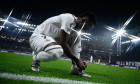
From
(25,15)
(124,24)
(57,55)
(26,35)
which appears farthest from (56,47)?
(26,35)

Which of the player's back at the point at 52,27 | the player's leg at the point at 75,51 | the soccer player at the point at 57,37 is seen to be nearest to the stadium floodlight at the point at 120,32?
the player's leg at the point at 75,51

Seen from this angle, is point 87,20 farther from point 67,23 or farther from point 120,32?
point 120,32

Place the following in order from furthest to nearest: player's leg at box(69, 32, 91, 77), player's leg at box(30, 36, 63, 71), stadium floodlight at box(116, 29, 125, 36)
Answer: stadium floodlight at box(116, 29, 125, 36)
player's leg at box(69, 32, 91, 77)
player's leg at box(30, 36, 63, 71)

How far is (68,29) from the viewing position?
2.19 meters

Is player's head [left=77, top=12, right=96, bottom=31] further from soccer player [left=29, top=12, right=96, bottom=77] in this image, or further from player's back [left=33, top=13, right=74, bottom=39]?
player's back [left=33, top=13, right=74, bottom=39]

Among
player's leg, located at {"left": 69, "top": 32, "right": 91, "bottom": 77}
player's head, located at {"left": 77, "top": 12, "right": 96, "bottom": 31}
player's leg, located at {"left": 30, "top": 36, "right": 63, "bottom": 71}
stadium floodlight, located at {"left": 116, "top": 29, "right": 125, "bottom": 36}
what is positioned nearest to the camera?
player's leg, located at {"left": 30, "top": 36, "right": 63, "bottom": 71}

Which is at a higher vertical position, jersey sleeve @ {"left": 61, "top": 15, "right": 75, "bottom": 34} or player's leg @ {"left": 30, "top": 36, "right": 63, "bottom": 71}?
jersey sleeve @ {"left": 61, "top": 15, "right": 75, "bottom": 34}

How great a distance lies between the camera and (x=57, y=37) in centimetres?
262

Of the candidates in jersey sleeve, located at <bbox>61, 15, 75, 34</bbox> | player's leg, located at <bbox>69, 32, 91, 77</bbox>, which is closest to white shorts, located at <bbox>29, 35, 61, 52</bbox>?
jersey sleeve, located at <bbox>61, 15, 75, 34</bbox>

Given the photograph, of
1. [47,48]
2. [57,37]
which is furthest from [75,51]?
[47,48]

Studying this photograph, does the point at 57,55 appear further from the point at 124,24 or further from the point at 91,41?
the point at 91,41

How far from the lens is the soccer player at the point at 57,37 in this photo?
215 centimetres

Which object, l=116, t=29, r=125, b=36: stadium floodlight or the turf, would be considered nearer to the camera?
the turf

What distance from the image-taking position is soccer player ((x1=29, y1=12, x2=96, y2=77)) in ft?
7.05
